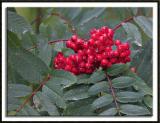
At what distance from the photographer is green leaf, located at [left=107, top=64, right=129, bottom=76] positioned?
1450 millimetres

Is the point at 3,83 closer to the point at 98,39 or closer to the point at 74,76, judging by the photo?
the point at 74,76

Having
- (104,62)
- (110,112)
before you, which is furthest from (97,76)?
(110,112)

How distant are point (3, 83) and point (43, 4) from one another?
40 centimetres

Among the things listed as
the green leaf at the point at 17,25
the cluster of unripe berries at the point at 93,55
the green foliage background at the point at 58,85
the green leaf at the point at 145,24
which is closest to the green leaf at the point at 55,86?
the green foliage background at the point at 58,85

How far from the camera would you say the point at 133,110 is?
133cm

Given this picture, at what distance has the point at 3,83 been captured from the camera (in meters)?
1.43

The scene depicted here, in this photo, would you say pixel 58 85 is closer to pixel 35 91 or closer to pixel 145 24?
pixel 35 91

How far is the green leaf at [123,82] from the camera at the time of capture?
4.60 feet

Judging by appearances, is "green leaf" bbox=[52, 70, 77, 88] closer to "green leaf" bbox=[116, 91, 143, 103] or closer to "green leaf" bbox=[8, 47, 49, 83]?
"green leaf" bbox=[8, 47, 49, 83]

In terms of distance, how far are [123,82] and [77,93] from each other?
0.15 m

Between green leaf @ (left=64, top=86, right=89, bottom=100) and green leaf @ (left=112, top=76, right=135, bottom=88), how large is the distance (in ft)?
0.32

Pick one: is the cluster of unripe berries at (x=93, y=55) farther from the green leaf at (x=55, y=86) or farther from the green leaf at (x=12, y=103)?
the green leaf at (x=12, y=103)

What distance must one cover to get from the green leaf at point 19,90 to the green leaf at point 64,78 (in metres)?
0.09

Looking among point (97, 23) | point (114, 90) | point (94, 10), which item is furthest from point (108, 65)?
point (94, 10)
